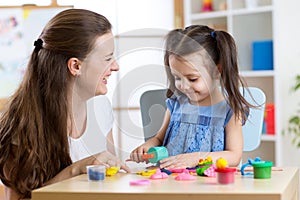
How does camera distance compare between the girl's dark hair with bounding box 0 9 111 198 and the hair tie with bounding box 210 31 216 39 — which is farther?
the hair tie with bounding box 210 31 216 39

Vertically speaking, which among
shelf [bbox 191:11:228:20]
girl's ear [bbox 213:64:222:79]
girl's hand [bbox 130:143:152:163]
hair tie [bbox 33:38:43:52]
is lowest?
girl's hand [bbox 130:143:152:163]

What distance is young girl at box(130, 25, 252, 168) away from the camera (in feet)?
5.15

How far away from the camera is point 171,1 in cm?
422

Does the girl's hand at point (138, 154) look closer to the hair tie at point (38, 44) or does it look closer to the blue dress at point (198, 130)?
the blue dress at point (198, 130)

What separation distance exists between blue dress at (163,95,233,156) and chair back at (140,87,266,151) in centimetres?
5

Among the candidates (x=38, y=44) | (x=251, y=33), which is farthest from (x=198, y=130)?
(x=251, y=33)

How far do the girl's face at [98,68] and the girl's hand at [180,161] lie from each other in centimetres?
Answer: 22

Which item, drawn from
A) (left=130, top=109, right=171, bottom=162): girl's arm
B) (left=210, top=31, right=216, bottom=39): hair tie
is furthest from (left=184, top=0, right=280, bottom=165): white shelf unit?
(left=130, top=109, right=171, bottom=162): girl's arm

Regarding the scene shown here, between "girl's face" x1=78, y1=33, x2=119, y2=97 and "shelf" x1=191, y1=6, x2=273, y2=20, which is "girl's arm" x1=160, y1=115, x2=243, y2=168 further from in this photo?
"shelf" x1=191, y1=6, x2=273, y2=20

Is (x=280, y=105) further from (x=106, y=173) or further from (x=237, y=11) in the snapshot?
(x=106, y=173)

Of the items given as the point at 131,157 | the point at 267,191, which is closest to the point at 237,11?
the point at 131,157

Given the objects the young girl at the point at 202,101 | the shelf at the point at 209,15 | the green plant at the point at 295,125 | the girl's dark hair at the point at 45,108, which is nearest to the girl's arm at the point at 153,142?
the young girl at the point at 202,101

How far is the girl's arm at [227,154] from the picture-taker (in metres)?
1.53

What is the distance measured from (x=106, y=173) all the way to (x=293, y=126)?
8.15 feet
